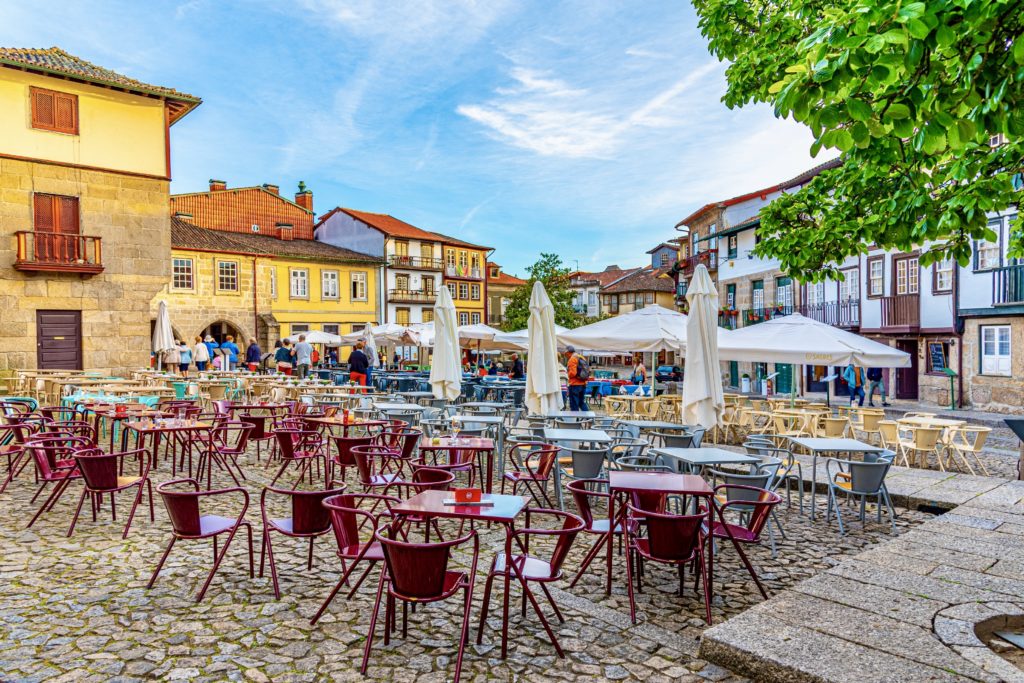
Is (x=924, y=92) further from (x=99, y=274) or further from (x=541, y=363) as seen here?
(x=99, y=274)

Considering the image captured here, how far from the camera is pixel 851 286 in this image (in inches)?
1054

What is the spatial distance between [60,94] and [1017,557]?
2180 cm

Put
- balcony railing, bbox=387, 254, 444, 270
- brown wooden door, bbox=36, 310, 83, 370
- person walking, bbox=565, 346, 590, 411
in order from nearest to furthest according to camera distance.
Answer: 1. person walking, bbox=565, 346, 590, 411
2. brown wooden door, bbox=36, 310, 83, 370
3. balcony railing, bbox=387, 254, 444, 270

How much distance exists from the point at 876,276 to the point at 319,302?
2812cm

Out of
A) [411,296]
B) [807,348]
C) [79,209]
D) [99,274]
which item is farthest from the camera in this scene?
[411,296]

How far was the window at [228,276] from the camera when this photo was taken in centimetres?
3325

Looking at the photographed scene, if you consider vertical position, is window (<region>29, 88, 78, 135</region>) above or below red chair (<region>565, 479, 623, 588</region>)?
above

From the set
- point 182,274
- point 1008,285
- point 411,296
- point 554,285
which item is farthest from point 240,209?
point 1008,285

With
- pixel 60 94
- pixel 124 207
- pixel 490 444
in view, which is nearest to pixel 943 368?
pixel 490 444

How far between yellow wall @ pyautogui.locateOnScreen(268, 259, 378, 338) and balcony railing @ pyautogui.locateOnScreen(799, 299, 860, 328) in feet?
77.1

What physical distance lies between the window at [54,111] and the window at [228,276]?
612 inches

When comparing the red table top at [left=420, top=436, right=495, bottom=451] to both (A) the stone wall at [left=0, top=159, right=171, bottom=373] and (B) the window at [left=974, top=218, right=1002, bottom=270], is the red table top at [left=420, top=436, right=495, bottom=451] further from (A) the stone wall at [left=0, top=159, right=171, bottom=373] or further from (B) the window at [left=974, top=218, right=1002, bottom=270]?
(B) the window at [left=974, top=218, right=1002, bottom=270]

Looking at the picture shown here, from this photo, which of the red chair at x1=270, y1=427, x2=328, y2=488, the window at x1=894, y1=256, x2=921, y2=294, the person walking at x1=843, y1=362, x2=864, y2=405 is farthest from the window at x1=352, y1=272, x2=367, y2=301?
the red chair at x1=270, y1=427, x2=328, y2=488

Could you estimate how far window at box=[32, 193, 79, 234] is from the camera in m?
17.6
